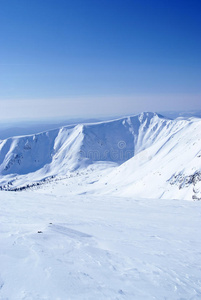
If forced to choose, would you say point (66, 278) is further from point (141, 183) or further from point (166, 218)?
point (141, 183)

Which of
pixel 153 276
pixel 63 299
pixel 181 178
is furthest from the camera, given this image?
pixel 181 178

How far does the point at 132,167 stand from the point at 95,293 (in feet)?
370

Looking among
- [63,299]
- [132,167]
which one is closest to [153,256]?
[63,299]

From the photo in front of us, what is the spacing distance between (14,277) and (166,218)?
519 inches

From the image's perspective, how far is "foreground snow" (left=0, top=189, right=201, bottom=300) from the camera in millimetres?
5773

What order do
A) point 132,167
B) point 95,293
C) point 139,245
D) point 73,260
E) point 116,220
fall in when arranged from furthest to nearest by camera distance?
1. point 132,167
2. point 116,220
3. point 139,245
4. point 73,260
5. point 95,293

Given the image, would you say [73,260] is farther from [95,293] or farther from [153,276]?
[153,276]

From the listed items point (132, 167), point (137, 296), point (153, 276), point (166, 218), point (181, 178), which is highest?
point (137, 296)

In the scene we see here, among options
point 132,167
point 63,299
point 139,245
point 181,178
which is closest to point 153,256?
point 139,245

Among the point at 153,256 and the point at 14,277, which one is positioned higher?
the point at 14,277

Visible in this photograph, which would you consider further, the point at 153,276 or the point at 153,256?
the point at 153,256

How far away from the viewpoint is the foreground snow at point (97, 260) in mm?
5773

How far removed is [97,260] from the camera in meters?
7.86

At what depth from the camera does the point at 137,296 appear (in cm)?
571
